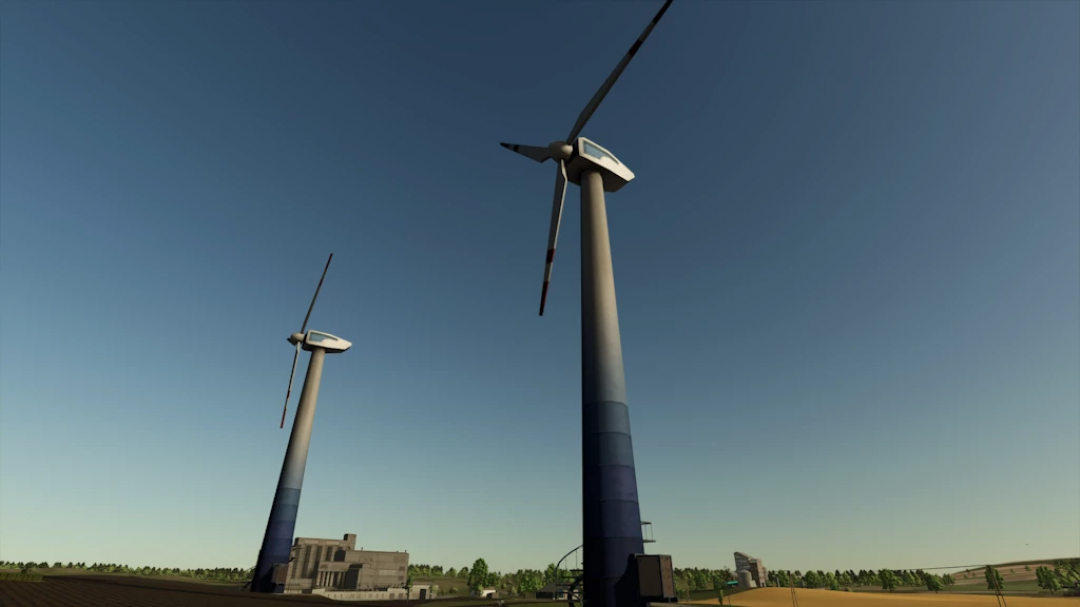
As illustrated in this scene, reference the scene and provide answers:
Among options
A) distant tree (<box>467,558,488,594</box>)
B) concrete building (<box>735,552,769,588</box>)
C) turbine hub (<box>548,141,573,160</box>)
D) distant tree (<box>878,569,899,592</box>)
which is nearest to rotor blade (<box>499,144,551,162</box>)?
turbine hub (<box>548,141,573,160</box>)

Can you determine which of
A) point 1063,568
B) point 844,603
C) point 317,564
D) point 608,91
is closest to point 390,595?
point 317,564

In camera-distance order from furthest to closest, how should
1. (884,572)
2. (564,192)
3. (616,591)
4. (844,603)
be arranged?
(884,572)
(844,603)
(564,192)
(616,591)

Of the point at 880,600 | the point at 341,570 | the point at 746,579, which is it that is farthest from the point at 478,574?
the point at 880,600

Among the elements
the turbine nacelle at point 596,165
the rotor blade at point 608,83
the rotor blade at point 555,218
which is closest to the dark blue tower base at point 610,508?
the rotor blade at point 555,218

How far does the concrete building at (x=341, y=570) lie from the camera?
109875 mm

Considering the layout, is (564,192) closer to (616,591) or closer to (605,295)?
(605,295)

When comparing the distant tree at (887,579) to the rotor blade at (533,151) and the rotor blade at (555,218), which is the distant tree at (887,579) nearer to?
the rotor blade at (555,218)

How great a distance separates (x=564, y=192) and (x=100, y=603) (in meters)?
40.8

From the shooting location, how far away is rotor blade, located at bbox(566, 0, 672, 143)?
1439 inches

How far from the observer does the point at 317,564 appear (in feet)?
370

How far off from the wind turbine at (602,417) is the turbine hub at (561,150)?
8 centimetres

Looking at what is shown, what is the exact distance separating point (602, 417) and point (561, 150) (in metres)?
22.3

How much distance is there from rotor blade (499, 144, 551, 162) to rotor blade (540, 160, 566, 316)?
2039 mm

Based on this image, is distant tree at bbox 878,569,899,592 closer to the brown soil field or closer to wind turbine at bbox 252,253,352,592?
the brown soil field
